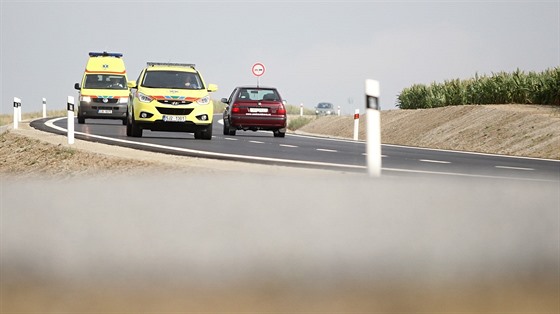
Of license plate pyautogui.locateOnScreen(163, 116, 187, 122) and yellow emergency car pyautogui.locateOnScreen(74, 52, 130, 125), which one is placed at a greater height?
yellow emergency car pyautogui.locateOnScreen(74, 52, 130, 125)

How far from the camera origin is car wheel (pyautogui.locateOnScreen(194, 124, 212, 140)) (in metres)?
21.9

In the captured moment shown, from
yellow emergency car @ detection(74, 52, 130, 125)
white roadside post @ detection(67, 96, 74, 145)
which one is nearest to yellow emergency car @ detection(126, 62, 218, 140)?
white roadside post @ detection(67, 96, 74, 145)

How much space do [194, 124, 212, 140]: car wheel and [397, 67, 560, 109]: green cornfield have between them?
12987 millimetres

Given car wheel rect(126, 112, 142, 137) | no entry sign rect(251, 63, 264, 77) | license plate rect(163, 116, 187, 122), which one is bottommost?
car wheel rect(126, 112, 142, 137)

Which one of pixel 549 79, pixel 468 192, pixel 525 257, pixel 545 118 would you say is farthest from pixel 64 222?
pixel 549 79

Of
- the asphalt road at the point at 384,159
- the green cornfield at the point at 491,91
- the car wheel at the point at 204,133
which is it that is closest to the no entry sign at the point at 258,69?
the green cornfield at the point at 491,91

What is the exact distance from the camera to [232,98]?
2836cm

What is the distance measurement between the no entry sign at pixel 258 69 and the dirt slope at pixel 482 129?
7658mm

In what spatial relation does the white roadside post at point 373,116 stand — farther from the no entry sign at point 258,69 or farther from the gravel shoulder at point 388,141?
the no entry sign at point 258,69

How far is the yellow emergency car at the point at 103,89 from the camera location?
34281 millimetres

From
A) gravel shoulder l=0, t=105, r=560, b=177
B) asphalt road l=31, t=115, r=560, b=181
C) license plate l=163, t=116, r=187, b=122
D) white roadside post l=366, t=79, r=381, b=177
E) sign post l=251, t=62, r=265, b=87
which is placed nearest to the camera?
white roadside post l=366, t=79, r=381, b=177

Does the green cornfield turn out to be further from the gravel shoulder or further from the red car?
the red car

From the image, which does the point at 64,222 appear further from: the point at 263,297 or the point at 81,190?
the point at 263,297

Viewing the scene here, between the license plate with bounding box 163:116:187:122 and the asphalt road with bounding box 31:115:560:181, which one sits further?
the license plate with bounding box 163:116:187:122
